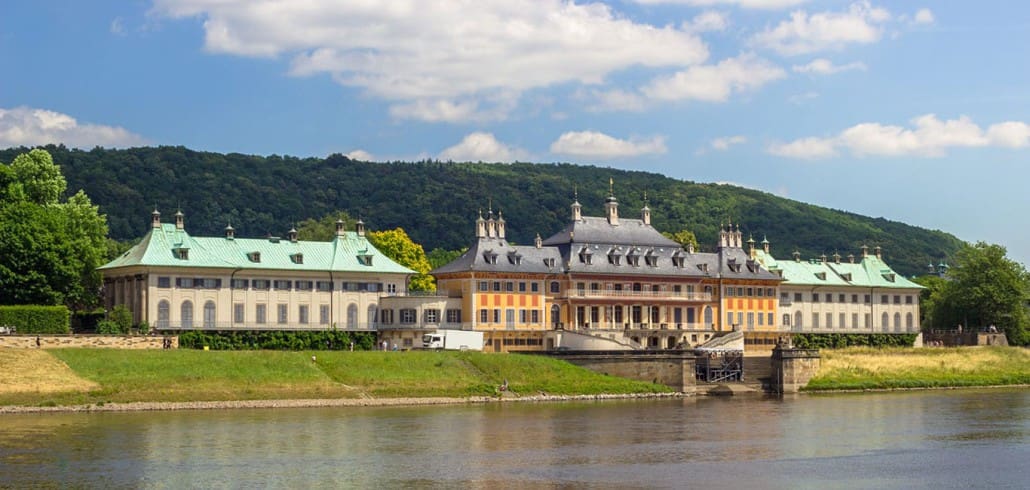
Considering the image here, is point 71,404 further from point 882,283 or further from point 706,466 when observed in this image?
point 882,283

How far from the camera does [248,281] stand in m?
97.0

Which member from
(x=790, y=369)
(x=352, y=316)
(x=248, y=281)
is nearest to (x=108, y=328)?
(x=248, y=281)

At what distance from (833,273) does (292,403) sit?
207 feet

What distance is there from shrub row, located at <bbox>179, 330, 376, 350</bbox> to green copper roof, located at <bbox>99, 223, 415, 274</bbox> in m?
4.48

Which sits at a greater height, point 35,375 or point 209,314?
point 209,314

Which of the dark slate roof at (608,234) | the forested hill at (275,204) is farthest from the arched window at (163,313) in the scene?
the forested hill at (275,204)

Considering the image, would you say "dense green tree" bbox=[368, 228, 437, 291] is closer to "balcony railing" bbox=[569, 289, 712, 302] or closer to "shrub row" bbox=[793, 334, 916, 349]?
"balcony railing" bbox=[569, 289, 712, 302]

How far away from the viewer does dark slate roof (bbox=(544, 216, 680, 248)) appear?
11069 cm

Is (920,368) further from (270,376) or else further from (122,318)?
(122,318)

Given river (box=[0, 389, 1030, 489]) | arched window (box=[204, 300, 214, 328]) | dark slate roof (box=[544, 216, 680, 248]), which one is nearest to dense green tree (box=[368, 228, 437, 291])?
dark slate roof (box=[544, 216, 680, 248])

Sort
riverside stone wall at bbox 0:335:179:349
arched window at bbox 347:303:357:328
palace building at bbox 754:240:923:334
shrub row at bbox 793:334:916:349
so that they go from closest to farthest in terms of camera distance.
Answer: riverside stone wall at bbox 0:335:179:349 → arched window at bbox 347:303:357:328 → shrub row at bbox 793:334:916:349 → palace building at bbox 754:240:923:334

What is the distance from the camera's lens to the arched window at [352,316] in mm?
100694

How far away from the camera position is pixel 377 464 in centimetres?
5197

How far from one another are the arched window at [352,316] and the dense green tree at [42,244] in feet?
55.3
